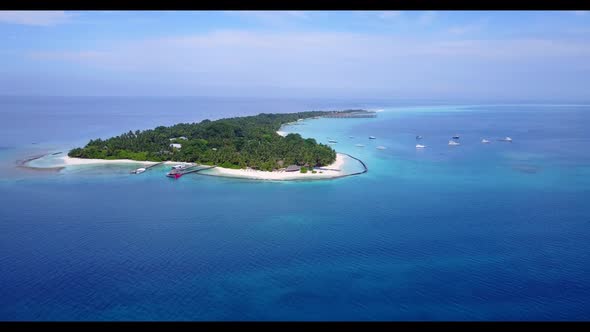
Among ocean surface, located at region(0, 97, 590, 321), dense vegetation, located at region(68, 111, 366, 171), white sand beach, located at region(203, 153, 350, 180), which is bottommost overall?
ocean surface, located at region(0, 97, 590, 321)

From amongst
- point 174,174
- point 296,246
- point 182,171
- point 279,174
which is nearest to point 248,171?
point 279,174

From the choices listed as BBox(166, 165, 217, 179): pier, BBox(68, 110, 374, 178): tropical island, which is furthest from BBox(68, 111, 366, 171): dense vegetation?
BBox(166, 165, 217, 179): pier

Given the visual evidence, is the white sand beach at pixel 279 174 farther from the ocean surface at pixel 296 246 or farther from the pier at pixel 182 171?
the ocean surface at pixel 296 246

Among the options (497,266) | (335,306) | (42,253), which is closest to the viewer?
(335,306)

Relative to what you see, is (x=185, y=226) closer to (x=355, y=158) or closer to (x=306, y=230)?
(x=306, y=230)

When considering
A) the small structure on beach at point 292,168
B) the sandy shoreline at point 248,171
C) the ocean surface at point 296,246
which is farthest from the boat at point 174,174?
the small structure on beach at point 292,168

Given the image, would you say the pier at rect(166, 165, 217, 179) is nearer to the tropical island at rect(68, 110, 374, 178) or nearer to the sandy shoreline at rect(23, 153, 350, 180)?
the sandy shoreline at rect(23, 153, 350, 180)

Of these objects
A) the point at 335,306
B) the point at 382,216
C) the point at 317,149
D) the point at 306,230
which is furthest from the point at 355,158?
the point at 335,306

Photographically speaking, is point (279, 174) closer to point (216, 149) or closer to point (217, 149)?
point (217, 149)
